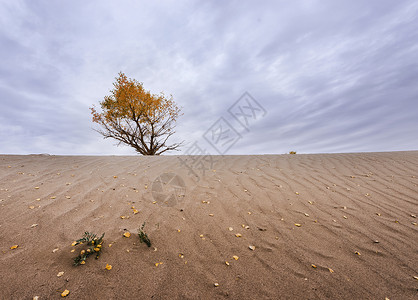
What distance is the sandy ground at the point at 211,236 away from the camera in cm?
166

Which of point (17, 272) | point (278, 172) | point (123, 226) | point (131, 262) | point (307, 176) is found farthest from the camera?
point (278, 172)

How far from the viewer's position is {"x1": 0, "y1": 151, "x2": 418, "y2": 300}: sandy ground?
5.43ft

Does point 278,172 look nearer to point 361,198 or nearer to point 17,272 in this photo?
point 361,198

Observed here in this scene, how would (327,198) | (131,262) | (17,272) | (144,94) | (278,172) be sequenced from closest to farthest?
(17,272) < (131,262) < (327,198) < (278,172) < (144,94)

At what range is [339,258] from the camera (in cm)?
206

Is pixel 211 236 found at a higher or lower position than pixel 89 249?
lower

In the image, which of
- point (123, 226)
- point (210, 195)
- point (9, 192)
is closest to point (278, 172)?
point (210, 195)

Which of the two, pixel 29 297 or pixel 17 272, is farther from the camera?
pixel 17 272

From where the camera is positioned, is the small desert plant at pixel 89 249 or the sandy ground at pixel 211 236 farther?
the small desert plant at pixel 89 249

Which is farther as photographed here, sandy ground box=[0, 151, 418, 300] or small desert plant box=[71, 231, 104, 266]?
small desert plant box=[71, 231, 104, 266]

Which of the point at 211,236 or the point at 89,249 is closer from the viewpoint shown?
the point at 89,249

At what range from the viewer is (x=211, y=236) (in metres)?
2.37

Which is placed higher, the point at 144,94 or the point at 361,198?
the point at 144,94

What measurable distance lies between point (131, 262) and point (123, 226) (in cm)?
70
